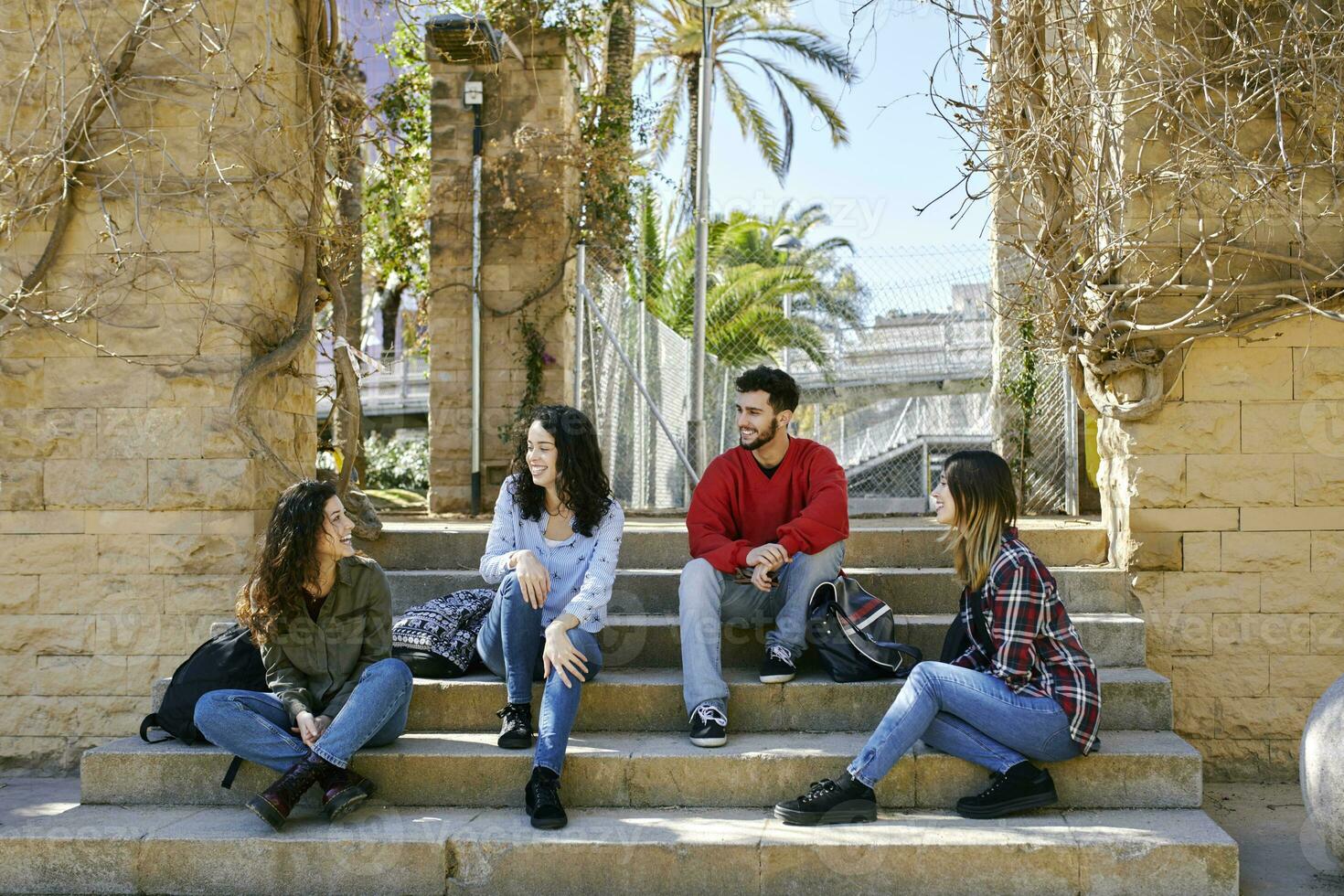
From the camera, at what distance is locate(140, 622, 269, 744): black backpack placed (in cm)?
416

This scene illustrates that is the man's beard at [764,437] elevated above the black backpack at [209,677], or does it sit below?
above

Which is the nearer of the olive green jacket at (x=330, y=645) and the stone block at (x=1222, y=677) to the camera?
the olive green jacket at (x=330, y=645)

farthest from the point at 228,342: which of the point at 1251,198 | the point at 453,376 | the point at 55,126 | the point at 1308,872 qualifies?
the point at 1308,872

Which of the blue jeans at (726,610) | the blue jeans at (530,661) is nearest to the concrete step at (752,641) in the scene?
the blue jeans at (726,610)

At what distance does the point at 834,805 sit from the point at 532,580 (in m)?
1.29

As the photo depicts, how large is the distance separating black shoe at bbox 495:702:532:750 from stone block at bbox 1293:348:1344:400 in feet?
11.8

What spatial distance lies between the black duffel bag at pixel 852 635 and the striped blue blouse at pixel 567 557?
82 centimetres

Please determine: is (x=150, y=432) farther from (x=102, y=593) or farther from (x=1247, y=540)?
(x=1247, y=540)

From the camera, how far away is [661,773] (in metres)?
3.98

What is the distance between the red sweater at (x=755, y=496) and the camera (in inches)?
177


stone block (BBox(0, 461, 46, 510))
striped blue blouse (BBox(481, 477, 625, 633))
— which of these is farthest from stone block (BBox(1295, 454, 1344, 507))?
stone block (BBox(0, 461, 46, 510))

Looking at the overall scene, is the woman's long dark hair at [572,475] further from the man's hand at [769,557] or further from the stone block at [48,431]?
the stone block at [48,431]

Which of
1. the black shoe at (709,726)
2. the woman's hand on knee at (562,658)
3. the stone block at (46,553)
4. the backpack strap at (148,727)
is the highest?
the stone block at (46,553)

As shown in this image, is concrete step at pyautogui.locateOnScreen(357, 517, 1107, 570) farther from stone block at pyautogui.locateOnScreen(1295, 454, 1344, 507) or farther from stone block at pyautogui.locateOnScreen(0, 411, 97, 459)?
A: stone block at pyautogui.locateOnScreen(0, 411, 97, 459)
